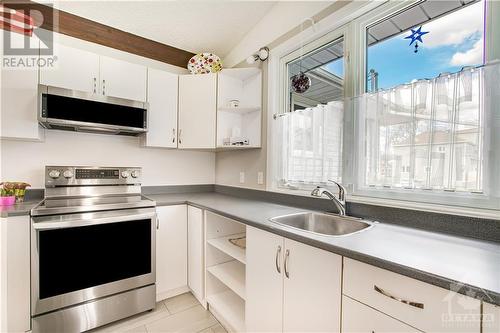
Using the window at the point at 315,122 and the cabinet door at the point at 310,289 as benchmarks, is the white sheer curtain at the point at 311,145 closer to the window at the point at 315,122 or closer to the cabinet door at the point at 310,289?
the window at the point at 315,122

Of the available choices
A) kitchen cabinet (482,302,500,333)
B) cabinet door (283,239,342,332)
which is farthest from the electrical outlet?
kitchen cabinet (482,302,500,333)

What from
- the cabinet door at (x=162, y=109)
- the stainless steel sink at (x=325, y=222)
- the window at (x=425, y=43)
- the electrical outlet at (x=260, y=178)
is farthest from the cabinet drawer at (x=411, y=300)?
the cabinet door at (x=162, y=109)

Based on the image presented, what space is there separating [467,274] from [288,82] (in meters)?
1.79

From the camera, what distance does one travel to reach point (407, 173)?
48.9 inches

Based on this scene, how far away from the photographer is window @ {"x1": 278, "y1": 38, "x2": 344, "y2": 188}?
63.8 inches

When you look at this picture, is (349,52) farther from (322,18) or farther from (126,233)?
(126,233)

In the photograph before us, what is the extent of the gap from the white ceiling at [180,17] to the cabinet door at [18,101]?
632mm

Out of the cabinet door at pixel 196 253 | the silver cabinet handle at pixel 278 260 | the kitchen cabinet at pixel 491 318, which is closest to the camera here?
the kitchen cabinet at pixel 491 318

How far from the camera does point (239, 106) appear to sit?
7.34 feet

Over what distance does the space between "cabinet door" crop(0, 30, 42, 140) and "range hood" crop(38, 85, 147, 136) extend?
10 cm

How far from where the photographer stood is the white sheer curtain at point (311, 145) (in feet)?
5.28

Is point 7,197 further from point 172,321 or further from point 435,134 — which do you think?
point 435,134

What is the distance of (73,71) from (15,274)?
1.49 meters

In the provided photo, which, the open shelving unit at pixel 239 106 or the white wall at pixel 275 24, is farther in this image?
the open shelving unit at pixel 239 106
